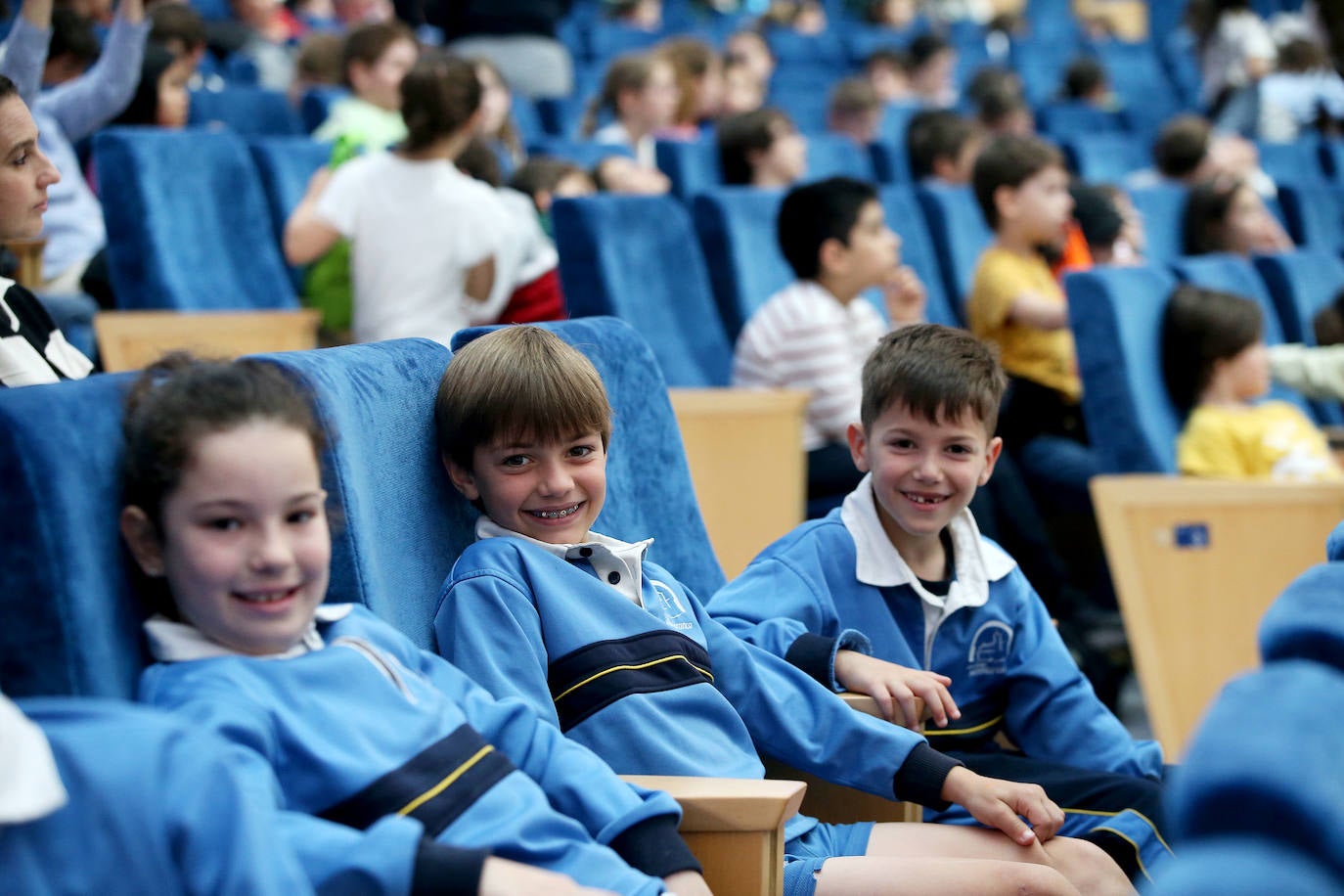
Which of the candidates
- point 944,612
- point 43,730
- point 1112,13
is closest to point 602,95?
point 944,612

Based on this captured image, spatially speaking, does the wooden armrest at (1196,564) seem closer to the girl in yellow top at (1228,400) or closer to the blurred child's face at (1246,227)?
the girl in yellow top at (1228,400)

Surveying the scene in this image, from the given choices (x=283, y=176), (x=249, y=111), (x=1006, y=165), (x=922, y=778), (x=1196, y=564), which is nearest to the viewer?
(x=922, y=778)

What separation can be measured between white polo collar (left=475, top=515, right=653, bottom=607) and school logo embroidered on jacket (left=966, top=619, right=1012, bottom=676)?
44 cm

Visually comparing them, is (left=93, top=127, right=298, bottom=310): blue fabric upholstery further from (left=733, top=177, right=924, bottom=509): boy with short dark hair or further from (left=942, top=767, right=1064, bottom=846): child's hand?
(left=942, top=767, right=1064, bottom=846): child's hand

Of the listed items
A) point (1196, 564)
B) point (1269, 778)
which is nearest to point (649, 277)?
point (1196, 564)

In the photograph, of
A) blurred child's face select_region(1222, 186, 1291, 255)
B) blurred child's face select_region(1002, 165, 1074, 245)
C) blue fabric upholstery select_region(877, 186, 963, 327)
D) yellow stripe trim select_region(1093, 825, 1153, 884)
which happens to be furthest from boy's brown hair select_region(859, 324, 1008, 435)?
blurred child's face select_region(1222, 186, 1291, 255)

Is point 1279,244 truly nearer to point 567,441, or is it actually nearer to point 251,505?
point 567,441

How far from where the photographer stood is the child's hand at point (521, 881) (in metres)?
1.09

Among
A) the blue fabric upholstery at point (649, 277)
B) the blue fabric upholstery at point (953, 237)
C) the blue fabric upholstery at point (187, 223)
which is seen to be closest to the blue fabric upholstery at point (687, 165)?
the blue fabric upholstery at point (953, 237)

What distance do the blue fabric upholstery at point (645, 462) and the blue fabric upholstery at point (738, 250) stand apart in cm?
168

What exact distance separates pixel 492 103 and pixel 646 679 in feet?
9.75

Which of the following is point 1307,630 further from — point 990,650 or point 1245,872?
point 990,650

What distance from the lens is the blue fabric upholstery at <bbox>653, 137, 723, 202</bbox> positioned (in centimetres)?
455

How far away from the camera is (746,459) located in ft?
8.90
